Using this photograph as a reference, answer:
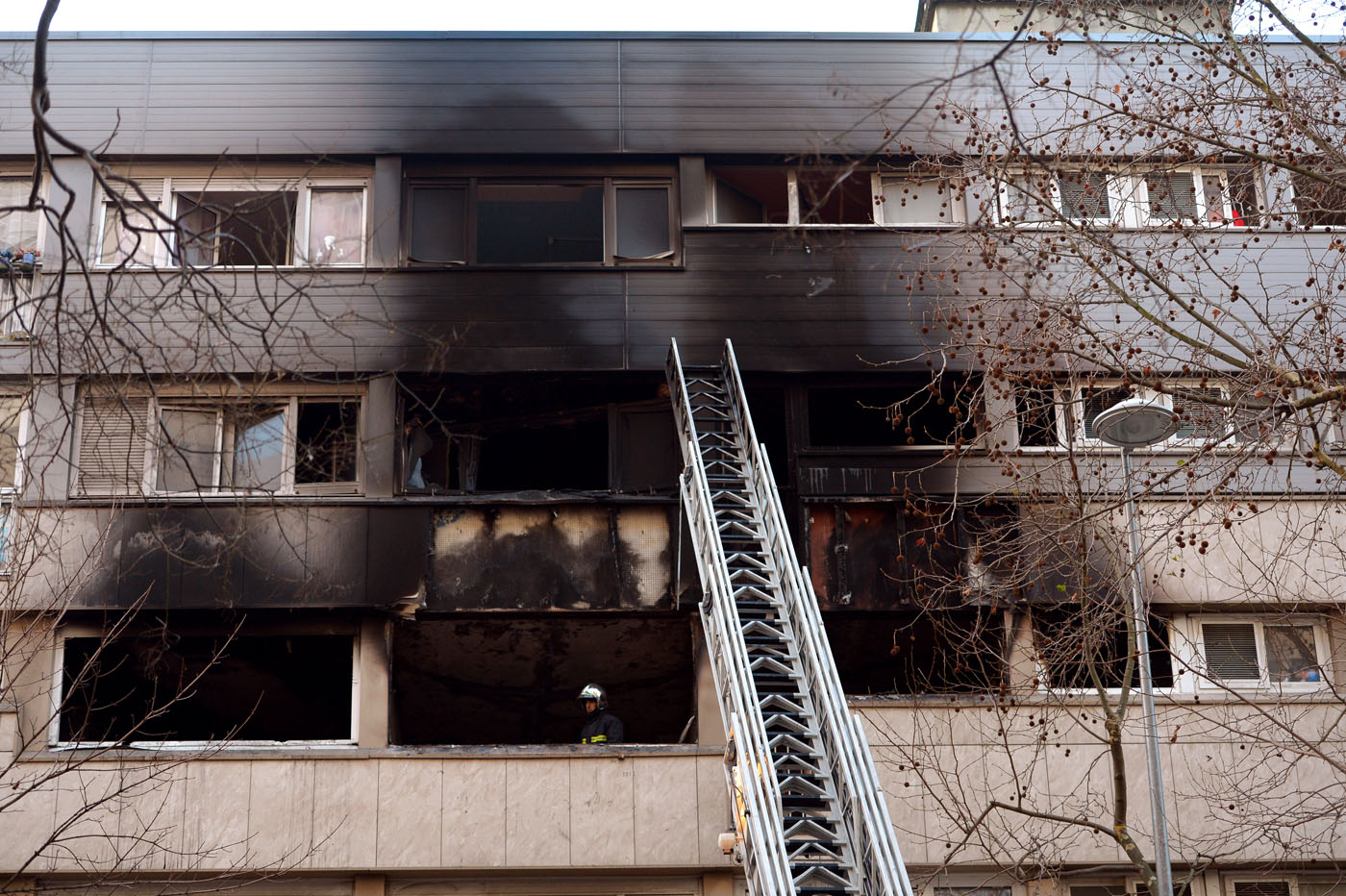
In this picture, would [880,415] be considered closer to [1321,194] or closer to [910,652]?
[910,652]

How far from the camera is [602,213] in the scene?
64.9ft

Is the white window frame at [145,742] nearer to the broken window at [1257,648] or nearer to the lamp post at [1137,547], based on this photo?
the lamp post at [1137,547]

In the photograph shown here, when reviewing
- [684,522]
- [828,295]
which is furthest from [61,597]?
[828,295]

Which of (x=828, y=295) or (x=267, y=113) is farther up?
(x=267, y=113)

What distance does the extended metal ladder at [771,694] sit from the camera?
12031 millimetres

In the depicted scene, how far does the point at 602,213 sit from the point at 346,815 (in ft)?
27.1

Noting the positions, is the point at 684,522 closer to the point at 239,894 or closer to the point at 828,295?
the point at 828,295

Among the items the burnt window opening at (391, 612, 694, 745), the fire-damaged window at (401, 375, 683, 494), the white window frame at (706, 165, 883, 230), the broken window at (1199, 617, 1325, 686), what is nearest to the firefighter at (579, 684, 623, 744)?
the burnt window opening at (391, 612, 694, 745)

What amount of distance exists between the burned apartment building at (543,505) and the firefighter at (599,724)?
0.54 metres

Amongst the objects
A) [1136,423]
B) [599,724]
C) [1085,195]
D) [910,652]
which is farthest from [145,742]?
[1085,195]

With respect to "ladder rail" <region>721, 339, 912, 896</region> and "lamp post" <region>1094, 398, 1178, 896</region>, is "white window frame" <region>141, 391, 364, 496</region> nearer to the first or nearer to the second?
"ladder rail" <region>721, 339, 912, 896</region>

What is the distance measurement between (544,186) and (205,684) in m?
8.14

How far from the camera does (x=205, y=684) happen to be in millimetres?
20328

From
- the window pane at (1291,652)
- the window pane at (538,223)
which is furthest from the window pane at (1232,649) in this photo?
the window pane at (538,223)
